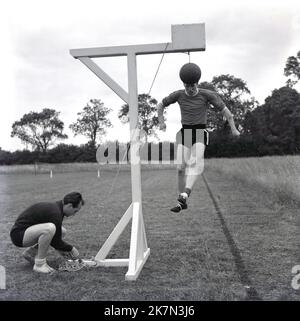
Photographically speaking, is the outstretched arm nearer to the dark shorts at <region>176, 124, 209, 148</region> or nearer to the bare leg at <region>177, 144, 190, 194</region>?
the dark shorts at <region>176, 124, 209, 148</region>

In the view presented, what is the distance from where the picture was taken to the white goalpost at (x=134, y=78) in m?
6.07

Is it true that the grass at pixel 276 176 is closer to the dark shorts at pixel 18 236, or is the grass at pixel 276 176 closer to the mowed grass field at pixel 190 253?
the mowed grass field at pixel 190 253

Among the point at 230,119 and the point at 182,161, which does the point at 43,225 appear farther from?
the point at 230,119

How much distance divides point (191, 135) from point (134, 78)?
52.1 inches

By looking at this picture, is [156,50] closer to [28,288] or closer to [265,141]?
[28,288]

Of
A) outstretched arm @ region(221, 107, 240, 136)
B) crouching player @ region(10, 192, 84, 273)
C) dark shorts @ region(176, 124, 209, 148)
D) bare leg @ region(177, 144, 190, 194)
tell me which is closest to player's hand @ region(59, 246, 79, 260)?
crouching player @ region(10, 192, 84, 273)

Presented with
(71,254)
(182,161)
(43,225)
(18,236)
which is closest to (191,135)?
(182,161)

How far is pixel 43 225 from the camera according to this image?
621 centimetres

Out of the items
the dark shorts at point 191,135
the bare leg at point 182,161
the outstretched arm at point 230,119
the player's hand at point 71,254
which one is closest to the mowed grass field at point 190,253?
the player's hand at point 71,254

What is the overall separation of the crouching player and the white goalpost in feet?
2.55

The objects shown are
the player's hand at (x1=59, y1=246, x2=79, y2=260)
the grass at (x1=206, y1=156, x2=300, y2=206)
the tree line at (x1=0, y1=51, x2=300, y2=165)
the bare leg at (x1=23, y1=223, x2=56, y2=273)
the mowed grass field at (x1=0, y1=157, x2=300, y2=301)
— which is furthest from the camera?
the tree line at (x1=0, y1=51, x2=300, y2=165)

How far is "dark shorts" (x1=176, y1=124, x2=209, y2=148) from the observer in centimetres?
583

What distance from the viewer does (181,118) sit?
586 centimetres

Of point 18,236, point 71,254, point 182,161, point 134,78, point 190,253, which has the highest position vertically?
point 134,78
